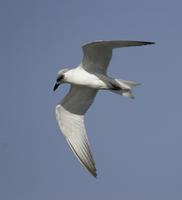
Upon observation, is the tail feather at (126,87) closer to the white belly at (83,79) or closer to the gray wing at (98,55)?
the white belly at (83,79)

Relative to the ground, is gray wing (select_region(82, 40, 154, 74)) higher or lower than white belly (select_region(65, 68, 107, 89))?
higher

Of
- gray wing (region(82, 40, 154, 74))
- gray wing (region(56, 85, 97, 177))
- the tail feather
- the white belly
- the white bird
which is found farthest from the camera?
gray wing (region(56, 85, 97, 177))

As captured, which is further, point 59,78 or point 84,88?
point 84,88

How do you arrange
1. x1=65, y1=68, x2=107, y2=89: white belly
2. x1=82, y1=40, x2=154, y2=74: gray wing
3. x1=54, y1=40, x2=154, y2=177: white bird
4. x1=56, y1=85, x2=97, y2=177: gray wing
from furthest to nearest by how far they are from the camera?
x1=56, y1=85, x2=97, y2=177: gray wing
x1=65, y1=68, x2=107, y2=89: white belly
x1=54, y1=40, x2=154, y2=177: white bird
x1=82, y1=40, x2=154, y2=74: gray wing

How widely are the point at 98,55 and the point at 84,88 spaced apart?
2359 mm

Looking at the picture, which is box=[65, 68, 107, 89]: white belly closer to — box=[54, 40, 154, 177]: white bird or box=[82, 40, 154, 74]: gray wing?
box=[54, 40, 154, 177]: white bird

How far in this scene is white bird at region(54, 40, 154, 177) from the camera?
55.3ft

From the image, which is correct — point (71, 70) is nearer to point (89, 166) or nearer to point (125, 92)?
point (125, 92)

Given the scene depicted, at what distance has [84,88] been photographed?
19.3 metres

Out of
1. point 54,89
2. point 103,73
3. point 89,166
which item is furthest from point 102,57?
point 89,166

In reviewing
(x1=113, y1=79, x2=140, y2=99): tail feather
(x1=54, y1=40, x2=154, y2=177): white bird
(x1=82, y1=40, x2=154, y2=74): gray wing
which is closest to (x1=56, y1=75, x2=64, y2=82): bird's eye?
(x1=54, y1=40, x2=154, y2=177): white bird

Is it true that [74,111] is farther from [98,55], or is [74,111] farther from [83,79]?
[98,55]

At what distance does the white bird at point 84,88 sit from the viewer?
16844mm

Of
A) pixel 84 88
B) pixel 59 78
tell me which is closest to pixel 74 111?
pixel 84 88
